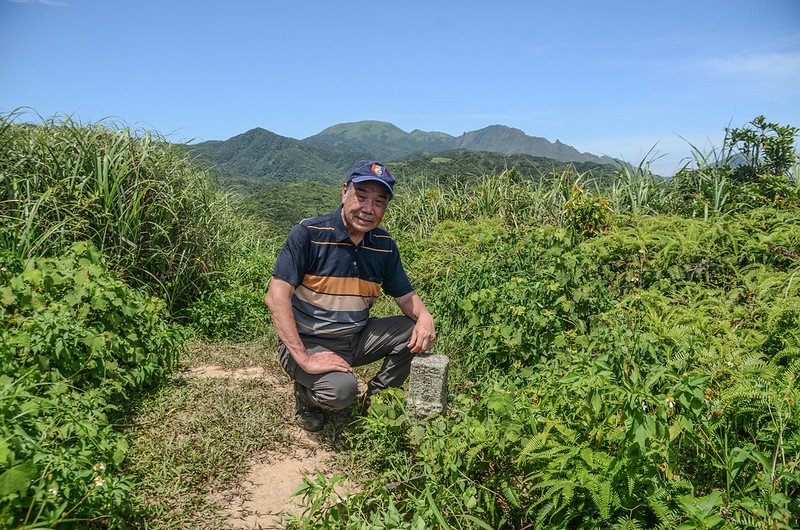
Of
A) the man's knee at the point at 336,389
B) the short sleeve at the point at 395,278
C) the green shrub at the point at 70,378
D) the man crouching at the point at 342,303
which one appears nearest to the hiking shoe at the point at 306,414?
the man crouching at the point at 342,303

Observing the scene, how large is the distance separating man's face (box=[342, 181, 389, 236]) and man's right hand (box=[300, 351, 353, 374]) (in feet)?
2.52

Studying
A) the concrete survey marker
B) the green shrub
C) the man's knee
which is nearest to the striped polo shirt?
the man's knee

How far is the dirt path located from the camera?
241cm

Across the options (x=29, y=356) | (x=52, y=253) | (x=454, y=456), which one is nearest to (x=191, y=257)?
(x=52, y=253)

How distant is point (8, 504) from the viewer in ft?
5.35

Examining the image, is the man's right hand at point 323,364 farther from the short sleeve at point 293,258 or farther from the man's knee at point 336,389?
the short sleeve at point 293,258

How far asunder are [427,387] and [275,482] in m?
0.95

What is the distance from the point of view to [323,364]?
2945 millimetres

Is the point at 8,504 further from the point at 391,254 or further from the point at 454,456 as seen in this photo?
the point at 391,254

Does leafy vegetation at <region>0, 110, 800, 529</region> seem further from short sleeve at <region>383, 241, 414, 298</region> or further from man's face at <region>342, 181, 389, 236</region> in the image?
man's face at <region>342, 181, 389, 236</region>

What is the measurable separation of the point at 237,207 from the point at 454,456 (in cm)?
726

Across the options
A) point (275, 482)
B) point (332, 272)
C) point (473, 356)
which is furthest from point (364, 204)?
point (275, 482)

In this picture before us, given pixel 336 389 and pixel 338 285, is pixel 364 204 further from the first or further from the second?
pixel 336 389

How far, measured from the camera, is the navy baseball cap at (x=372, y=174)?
2.94 m
